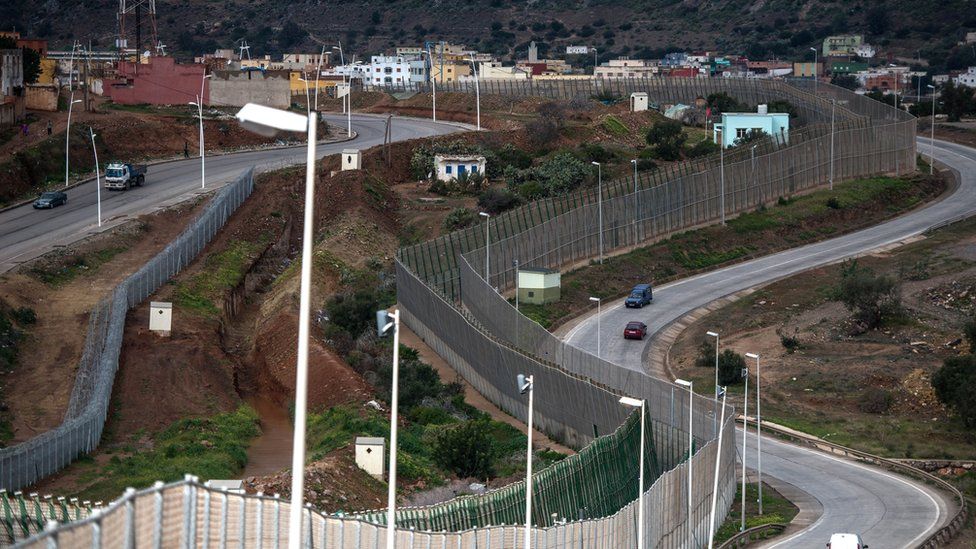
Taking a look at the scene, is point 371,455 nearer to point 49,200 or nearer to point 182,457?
point 182,457

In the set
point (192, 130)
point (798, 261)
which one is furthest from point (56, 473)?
point (192, 130)

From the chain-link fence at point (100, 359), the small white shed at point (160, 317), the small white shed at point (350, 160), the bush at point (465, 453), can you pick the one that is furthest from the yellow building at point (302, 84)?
the bush at point (465, 453)

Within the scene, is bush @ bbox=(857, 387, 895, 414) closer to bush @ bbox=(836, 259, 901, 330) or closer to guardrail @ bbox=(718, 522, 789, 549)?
bush @ bbox=(836, 259, 901, 330)

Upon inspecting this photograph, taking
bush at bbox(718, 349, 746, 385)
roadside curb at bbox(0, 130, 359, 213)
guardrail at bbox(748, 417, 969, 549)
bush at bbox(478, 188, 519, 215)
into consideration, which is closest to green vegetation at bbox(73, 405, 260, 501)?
guardrail at bbox(748, 417, 969, 549)

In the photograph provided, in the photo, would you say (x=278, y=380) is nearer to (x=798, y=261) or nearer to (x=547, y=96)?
(x=798, y=261)

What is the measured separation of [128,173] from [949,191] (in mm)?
56913

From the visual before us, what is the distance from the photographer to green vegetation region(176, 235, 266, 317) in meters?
74.3

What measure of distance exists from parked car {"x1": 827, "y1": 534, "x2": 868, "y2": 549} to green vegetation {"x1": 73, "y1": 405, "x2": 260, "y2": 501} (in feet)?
57.7

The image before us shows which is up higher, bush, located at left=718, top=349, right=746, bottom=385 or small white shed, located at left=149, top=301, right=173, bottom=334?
small white shed, located at left=149, top=301, right=173, bottom=334

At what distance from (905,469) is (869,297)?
2232 centimetres

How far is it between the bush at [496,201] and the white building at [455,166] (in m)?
6.79

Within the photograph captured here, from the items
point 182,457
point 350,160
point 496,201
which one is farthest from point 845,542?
point 350,160

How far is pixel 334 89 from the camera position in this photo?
15488cm

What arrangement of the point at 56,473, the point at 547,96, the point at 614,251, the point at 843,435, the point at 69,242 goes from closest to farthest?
the point at 56,473
the point at 843,435
the point at 69,242
the point at 614,251
the point at 547,96
